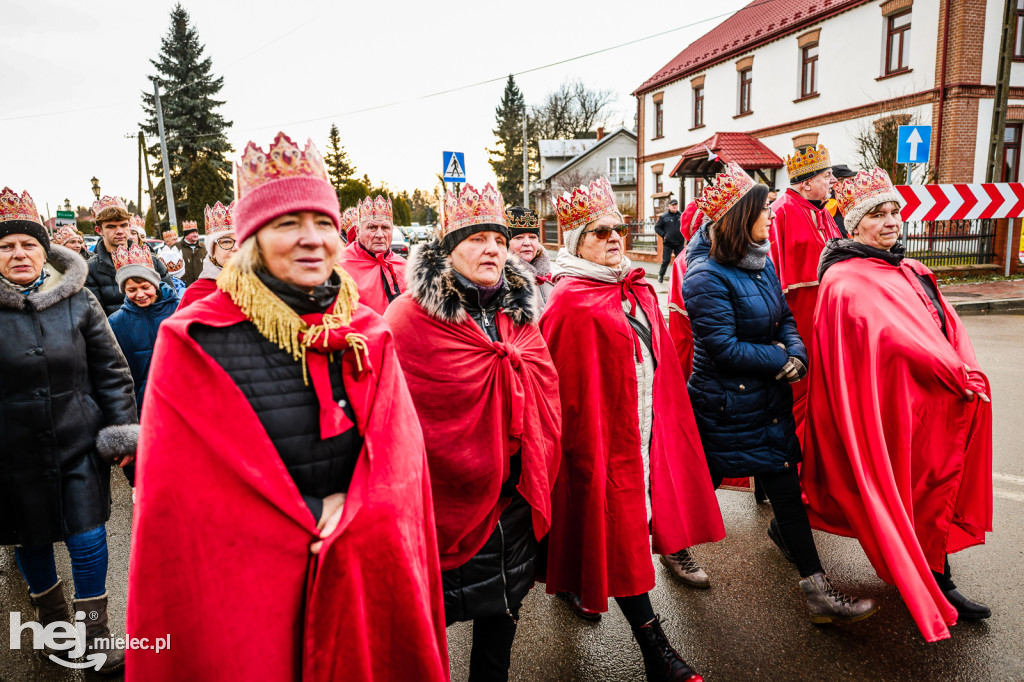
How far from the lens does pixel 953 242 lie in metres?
16.0

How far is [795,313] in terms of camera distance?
526 cm

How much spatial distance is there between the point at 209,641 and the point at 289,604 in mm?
222

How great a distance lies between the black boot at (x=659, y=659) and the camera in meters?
2.89

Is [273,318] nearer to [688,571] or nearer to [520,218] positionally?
[688,571]

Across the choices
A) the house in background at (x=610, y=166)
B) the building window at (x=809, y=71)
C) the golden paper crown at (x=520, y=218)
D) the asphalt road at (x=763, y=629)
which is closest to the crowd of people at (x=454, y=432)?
the asphalt road at (x=763, y=629)

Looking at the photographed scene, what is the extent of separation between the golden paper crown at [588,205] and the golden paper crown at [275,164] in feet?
4.73

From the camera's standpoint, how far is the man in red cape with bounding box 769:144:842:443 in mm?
5121

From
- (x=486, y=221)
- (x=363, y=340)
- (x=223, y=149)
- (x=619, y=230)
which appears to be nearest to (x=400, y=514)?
(x=363, y=340)

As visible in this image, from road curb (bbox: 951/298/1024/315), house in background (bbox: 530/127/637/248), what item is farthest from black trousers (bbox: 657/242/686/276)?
house in background (bbox: 530/127/637/248)

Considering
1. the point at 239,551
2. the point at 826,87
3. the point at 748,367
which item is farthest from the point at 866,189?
the point at 826,87

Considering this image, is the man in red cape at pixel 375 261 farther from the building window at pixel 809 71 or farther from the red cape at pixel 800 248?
the building window at pixel 809 71

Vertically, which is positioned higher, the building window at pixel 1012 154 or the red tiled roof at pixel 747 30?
the red tiled roof at pixel 747 30

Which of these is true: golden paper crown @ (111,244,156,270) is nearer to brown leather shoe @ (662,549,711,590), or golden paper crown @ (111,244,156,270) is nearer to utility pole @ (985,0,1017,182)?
brown leather shoe @ (662,549,711,590)

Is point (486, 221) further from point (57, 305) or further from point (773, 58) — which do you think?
point (773, 58)
